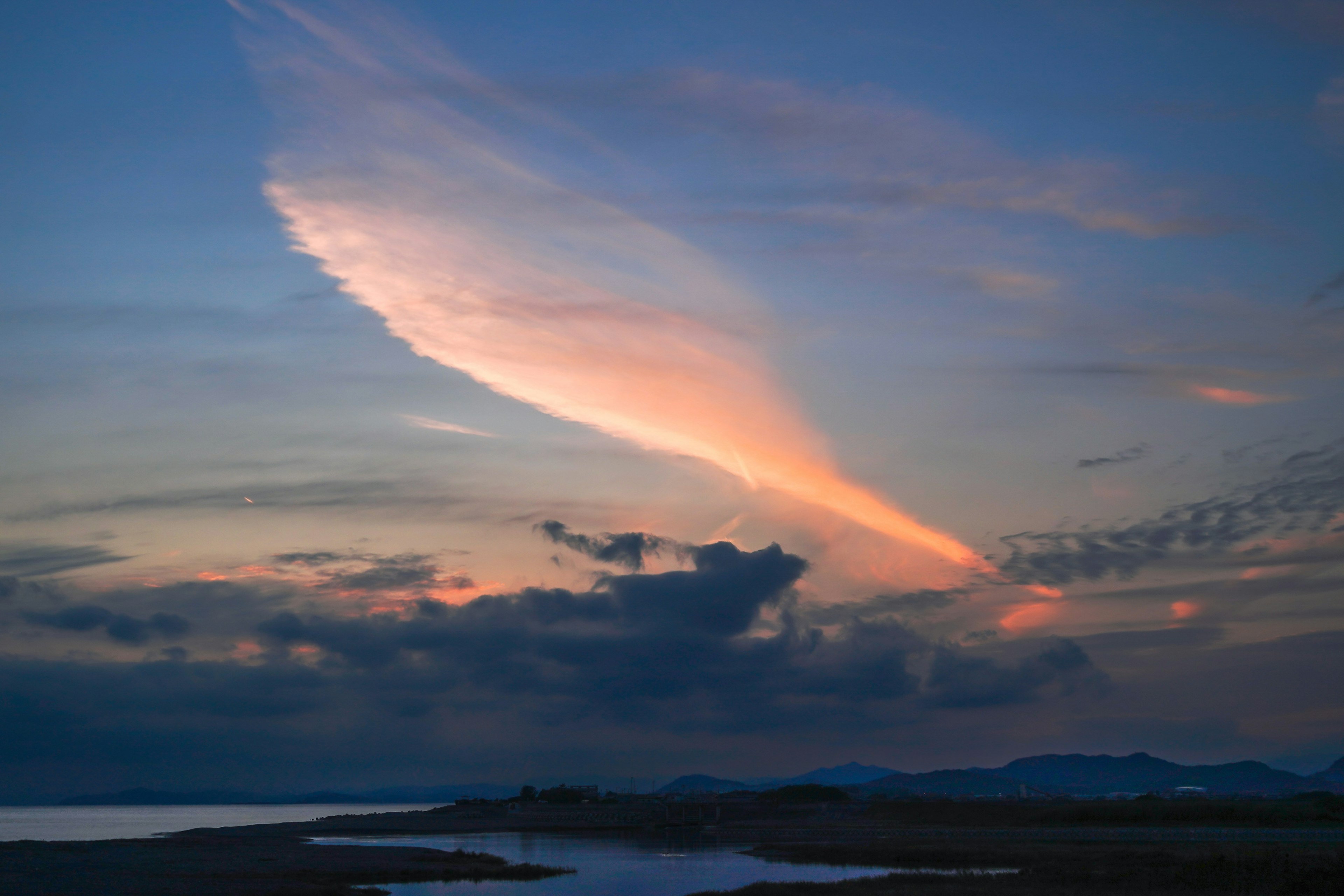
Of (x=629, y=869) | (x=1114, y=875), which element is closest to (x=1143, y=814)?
(x=629, y=869)

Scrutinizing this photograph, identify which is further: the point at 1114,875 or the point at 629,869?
the point at 629,869

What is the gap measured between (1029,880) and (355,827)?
139455mm

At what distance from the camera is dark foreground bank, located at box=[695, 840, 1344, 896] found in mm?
55781

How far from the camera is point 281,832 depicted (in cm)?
15212

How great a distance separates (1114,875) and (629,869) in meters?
44.2

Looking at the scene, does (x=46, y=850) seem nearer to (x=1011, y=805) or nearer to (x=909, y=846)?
(x=909, y=846)

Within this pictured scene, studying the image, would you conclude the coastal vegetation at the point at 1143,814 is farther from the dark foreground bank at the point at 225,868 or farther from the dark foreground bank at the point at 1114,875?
the dark foreground bank at the point at 225,868

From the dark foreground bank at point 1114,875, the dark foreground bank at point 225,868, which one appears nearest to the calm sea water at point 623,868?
the dark foreground bank at point 225,868

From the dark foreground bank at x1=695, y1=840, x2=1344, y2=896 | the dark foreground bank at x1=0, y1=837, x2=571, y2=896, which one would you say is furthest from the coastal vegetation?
the dark foreground bank at x1=0, y1=837, x2=571, y2=896

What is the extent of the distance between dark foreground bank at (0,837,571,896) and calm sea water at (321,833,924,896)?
4473 millimetres

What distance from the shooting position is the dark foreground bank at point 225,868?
6069 cm

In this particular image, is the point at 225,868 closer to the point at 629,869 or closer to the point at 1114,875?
the point at 629,869

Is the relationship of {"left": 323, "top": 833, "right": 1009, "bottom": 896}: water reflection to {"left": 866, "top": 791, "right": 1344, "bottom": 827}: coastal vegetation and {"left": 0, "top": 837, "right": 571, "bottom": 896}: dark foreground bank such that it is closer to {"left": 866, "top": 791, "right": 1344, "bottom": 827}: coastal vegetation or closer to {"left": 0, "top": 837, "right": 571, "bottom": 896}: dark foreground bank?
{"left": 0, "top": 837, "right": 571, "bottom": 896}: dark foreground bank

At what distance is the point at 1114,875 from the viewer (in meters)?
64.2
